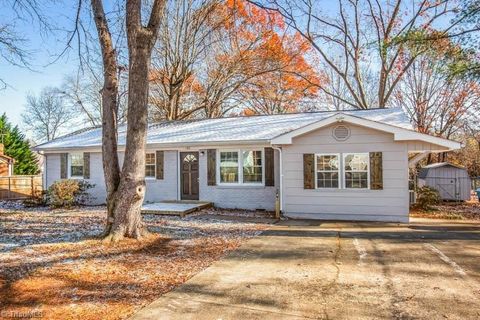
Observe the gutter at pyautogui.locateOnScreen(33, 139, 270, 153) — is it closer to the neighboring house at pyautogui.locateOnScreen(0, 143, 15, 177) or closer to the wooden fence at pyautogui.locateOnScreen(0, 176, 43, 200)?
the wooden fence at pyautogui.locateOnScreen(0, 176, 43, 200)

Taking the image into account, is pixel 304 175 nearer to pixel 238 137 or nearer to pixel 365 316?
pixel 238 137

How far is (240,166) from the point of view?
1237 centimetres

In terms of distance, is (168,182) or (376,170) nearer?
(376,170)

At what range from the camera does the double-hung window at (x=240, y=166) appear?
40.1 feet

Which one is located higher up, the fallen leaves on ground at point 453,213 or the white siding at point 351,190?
the white siding at point 351,190

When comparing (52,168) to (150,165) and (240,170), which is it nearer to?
(150,165)

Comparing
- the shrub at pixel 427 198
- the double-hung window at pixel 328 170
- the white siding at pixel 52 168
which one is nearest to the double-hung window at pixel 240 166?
the double-hung window at pixel 328 170

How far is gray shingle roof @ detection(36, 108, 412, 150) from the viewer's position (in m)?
12.3

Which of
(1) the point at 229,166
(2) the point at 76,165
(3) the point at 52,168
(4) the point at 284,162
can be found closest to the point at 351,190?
(4) the point at 284,162

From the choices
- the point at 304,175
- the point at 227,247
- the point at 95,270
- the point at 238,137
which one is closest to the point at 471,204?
the point at 304,175

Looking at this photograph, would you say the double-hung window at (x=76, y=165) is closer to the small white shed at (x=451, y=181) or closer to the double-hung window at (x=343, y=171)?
the double-hung window at (x=343, y=171)

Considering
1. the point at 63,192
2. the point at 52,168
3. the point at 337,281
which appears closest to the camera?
the point at 337,281

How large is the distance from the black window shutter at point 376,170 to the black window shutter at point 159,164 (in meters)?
7.79

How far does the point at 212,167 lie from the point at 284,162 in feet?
9.96
